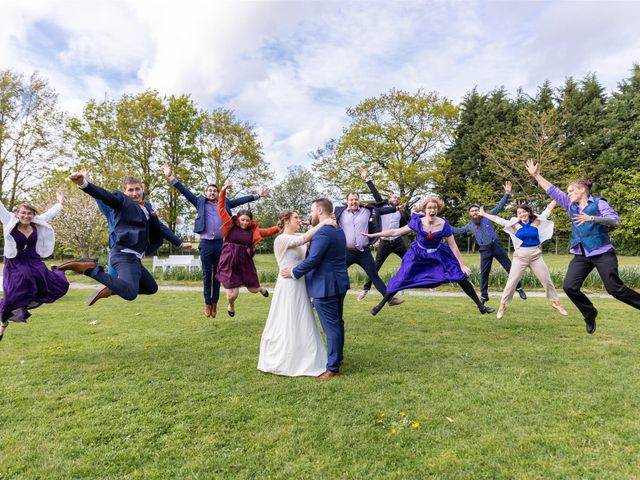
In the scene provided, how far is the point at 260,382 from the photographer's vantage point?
5000mm

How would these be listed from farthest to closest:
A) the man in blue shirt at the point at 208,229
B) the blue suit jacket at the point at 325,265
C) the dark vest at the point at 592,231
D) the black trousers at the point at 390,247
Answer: the black trousers at the point at 390,247
the man in blue shirt at the point at 208,229
the dark vest at the point at 592,231
the blue suit jacket at the point at 325,265

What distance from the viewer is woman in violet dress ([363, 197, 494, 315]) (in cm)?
662

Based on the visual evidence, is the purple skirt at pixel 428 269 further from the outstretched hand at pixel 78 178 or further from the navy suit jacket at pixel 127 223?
the outstretched hand at pixel 78 178

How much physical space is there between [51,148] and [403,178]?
94.6 ft

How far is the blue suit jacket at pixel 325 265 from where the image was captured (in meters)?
5.13

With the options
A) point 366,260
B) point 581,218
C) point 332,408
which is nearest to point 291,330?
point 332,408

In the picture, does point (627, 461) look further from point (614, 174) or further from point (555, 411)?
point (614, 174)

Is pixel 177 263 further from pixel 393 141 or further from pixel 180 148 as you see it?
pixel 393 141

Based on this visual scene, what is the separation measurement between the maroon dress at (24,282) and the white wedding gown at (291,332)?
11.1 feet

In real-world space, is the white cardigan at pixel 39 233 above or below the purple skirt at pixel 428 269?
above

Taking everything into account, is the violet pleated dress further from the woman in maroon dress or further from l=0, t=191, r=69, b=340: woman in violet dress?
l=0, t=191, r=69, b=340: woman in violet dress

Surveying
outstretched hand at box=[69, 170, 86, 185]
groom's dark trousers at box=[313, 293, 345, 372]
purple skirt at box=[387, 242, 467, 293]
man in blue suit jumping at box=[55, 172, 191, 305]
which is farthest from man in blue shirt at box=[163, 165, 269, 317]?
purple skirt at box=[387, 242, 467, 293]

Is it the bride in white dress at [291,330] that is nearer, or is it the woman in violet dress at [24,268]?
the bride in white dress at [291,330]

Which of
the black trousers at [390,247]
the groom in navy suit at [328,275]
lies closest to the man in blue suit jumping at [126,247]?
the groom in navy suit at [328,275]
